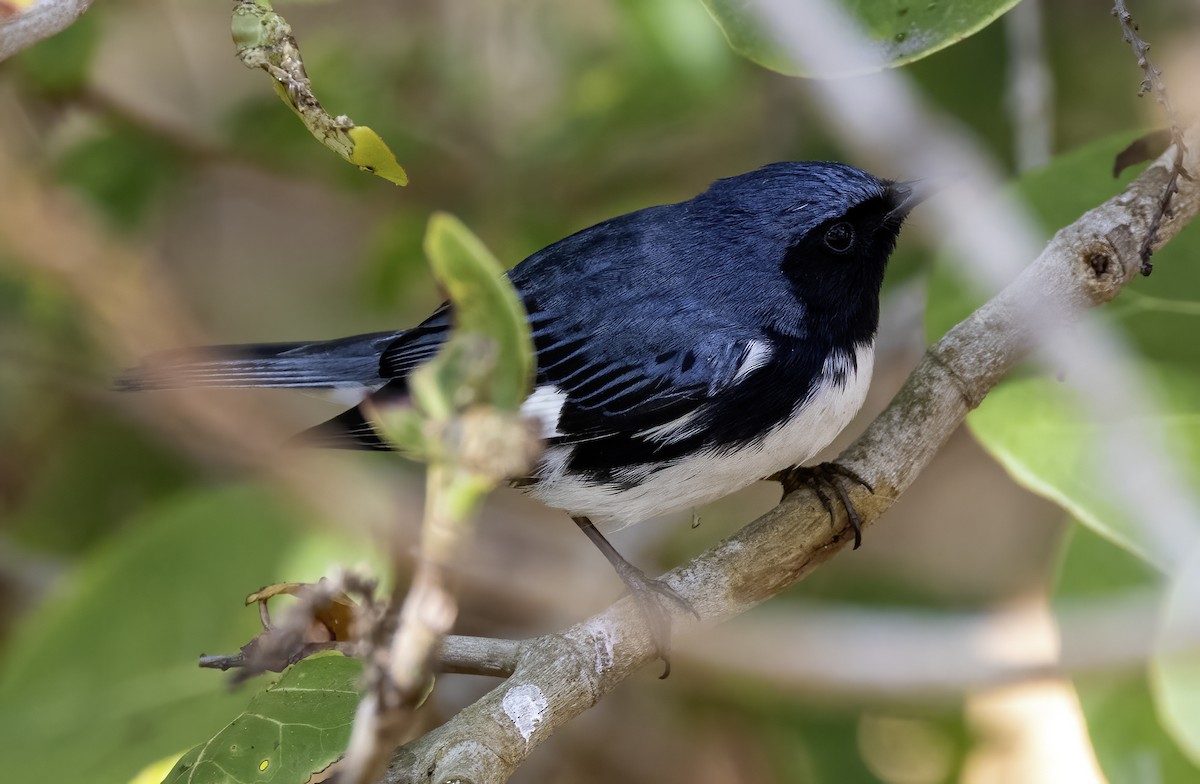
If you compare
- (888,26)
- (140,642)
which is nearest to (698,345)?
(888,26)

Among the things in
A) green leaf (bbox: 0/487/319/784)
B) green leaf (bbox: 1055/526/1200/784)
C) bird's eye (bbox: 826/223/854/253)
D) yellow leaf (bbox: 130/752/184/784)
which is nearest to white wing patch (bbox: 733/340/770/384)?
bird's eye (bbox: 826/223/854/253)

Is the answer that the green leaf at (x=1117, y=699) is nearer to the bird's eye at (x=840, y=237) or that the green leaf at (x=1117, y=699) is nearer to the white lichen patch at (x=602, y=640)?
the bird's eye at (x=840, y=237)

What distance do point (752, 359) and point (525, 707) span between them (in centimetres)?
77

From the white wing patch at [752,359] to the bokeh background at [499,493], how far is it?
608mm

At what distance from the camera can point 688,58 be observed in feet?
8.27

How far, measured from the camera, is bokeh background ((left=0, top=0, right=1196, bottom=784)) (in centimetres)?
A: 223

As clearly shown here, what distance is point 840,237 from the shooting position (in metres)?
2.09

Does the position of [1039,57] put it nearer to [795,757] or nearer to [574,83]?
[574,83]

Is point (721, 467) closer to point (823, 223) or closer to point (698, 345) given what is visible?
point (698, 345)

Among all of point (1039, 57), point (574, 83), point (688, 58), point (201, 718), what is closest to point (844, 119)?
point (688, 58)

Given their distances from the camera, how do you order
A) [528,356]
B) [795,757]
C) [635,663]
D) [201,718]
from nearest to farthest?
1. [528,356]
2. [635,663]
3. [201,718]
4. [795,757]

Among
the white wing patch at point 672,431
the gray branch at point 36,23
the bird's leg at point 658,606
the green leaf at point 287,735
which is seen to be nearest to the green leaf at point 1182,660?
the bird's leg at point 658,606

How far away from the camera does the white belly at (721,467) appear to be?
190cm

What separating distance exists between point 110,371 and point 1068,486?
7.30ft
